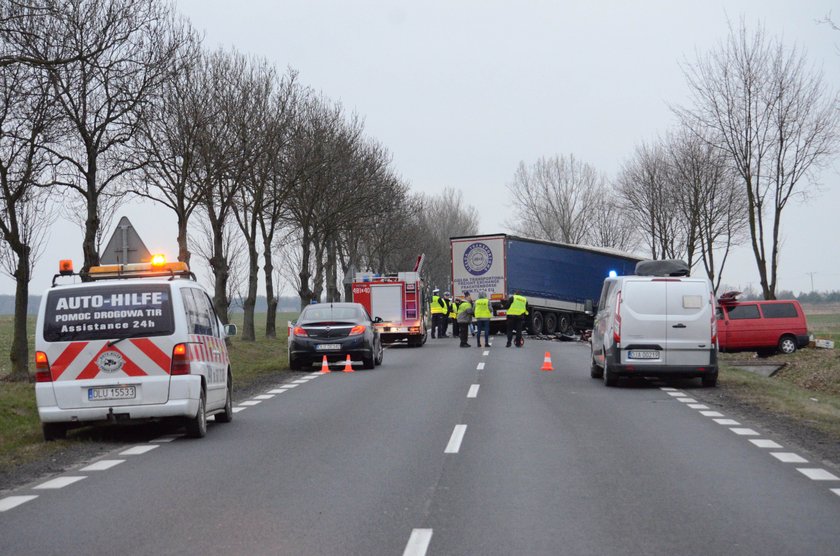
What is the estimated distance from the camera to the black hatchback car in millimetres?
26656

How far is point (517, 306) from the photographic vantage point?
36094mm

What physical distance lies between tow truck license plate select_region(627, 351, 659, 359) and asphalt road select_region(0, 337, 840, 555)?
380 cm

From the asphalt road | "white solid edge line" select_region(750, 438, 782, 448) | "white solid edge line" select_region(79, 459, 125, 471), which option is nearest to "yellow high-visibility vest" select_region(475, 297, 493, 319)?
the asphalt road

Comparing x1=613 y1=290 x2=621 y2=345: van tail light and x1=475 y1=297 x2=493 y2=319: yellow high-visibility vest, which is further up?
x1=475 y1=297 x2=493 y2=319: yellow high-visibility vest

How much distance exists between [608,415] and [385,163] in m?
43.1

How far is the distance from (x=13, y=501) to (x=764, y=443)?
303 inches

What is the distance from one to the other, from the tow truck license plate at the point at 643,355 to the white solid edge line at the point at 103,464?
11.1 m

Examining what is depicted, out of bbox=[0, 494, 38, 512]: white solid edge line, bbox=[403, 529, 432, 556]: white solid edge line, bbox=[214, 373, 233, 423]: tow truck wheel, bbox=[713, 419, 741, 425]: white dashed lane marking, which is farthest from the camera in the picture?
bbox=[214, 373, 233, 423]: tow truck wheel

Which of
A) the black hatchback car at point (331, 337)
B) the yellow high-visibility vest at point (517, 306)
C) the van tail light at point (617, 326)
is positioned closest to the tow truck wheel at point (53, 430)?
the van tail light at point (617, 326)

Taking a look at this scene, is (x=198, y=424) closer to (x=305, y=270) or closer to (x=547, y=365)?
(x=547, y=365)

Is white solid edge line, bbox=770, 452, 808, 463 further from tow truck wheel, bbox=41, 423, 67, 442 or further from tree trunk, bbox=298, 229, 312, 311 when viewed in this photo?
tree trunk, bbox=298, 229, 312, 311

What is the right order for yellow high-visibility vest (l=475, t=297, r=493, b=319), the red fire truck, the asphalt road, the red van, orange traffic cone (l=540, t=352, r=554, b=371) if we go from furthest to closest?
the red fire truck, the red van, yellow high-visibility vest (l=475, t=297, r=493, b=319), orange traffic cone (l=540, t=352, r=554, b=371), the asphalt road

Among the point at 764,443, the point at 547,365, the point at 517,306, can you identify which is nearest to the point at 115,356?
the point at 764,443

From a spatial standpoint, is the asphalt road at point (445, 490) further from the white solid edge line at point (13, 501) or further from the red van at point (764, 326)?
the red van at point (764, 326)
